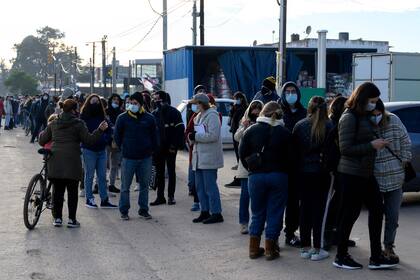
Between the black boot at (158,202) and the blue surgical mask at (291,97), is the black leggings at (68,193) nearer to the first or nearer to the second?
the black boot at (158,202)

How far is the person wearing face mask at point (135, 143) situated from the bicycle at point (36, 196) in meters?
1.08

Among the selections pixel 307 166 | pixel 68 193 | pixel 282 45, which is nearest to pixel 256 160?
pixel 307 166

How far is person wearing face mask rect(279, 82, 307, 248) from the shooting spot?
28.5 feet

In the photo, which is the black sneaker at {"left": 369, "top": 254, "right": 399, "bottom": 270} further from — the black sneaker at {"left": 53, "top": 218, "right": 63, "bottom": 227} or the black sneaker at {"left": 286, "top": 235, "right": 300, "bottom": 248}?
Answer: the black sneaker at {"left": 53, "top": 218, "right": 63, "bottom": 227}

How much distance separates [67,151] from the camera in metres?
9.76

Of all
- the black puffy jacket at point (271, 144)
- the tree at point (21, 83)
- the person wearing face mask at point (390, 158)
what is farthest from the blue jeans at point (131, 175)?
the tree at point (21, 83)

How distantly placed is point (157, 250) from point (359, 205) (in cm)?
249

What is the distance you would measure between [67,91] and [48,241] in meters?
6.24

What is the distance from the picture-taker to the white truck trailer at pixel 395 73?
868 inches

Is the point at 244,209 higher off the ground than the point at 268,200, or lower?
lower

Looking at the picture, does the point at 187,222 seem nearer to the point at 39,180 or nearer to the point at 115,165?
the point at 39,180

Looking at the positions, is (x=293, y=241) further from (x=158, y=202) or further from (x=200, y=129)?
(x=158, y=202)

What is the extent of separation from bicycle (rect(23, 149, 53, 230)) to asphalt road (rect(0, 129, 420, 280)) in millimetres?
172

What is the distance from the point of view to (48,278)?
7.18 metres
